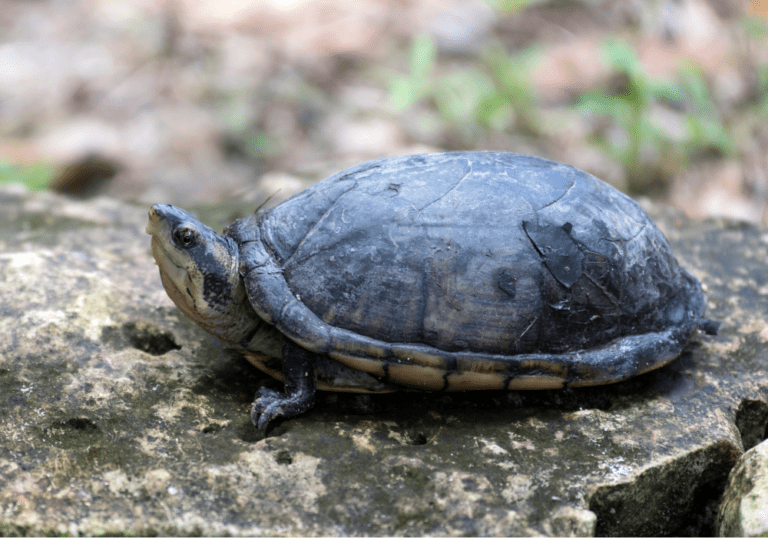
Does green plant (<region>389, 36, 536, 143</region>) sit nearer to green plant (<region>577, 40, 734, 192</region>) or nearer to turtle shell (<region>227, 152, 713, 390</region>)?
green plant (<region>577, 40, 734, 192</region>)

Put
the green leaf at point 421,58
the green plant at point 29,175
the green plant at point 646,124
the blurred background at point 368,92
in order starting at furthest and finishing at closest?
the green leaf at point 421,58 → the blurred background at point 368,92 → the green plant at point 646,124 → the green plant at point 29,175

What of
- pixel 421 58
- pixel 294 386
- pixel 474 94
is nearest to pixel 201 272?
pixel 294 386

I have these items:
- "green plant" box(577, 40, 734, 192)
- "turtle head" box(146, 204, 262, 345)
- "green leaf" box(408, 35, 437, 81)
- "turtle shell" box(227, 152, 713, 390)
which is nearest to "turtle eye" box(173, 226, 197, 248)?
"turtle head" box(146, 204, 262, 345)

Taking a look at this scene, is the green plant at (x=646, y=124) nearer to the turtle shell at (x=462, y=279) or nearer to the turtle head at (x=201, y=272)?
the turtle shell at (x=462, y=279)

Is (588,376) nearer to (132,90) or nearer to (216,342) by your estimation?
(216,342)

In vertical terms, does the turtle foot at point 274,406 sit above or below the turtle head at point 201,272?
below

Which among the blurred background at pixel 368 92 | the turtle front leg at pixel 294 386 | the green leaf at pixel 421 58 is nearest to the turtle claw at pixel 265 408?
the turtle front leg at pixel 294 386
